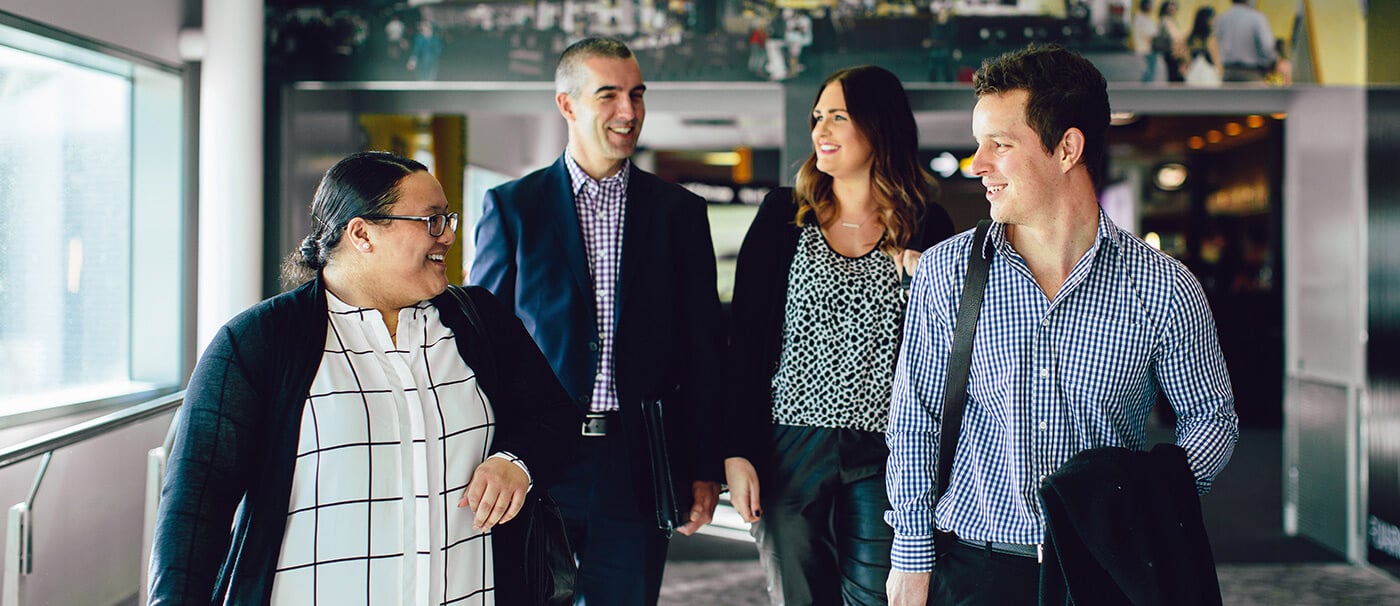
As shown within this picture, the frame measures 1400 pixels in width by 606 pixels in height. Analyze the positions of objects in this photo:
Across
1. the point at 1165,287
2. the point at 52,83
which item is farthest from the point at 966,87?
the point at 52,83

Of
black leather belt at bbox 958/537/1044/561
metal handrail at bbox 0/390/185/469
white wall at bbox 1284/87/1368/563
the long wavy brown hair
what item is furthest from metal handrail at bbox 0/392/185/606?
white wall at bbox 1284/87/1368/563

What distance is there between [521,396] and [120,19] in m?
3.82

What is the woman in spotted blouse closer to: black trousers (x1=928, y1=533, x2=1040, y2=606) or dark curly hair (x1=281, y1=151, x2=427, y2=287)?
black trousers (x1=928, y1=533, x2=1040, y2=606)

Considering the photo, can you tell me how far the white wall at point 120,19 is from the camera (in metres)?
4.21

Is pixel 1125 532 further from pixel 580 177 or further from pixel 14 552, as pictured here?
pixel 14 552

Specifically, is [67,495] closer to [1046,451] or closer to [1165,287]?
[1046,451]

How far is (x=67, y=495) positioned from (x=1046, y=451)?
3146 mm

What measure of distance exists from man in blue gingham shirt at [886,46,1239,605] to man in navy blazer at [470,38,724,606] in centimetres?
77

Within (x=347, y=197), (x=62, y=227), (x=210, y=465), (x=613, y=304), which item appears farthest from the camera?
(x=62, y=227)

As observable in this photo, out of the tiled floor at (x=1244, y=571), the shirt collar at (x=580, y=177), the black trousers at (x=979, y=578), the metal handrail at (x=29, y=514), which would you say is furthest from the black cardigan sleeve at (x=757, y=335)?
the tiled floor at (x=1244, y=571)

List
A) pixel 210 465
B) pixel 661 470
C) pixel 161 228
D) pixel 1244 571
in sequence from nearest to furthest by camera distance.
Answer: pixel 210 465 → pixel 661 470 → pixel 161 228 → pixel 1244 571

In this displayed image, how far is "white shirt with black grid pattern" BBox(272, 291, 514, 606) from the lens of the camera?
1.71m

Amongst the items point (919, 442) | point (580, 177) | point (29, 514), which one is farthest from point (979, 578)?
point (29, 514)

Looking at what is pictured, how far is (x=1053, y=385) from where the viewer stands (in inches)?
75.2
